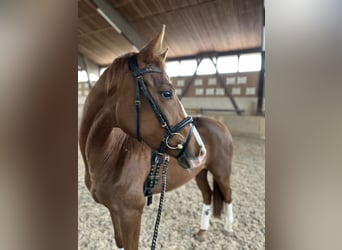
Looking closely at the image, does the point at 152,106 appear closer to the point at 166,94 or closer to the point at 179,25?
the point at 166,94

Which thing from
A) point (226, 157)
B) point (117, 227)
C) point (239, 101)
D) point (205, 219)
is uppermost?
point (239, 101)

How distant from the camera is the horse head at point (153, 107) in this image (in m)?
0.49

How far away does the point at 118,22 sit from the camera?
1.83 ft

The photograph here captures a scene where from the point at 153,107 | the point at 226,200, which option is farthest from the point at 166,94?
the point at 226,200

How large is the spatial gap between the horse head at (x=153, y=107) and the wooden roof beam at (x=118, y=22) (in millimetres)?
103

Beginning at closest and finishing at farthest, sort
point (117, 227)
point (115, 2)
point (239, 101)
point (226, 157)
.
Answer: point (115, 2), point (117, 227), point (226, 157), point (239, 101)

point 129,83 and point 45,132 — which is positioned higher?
point 129,83

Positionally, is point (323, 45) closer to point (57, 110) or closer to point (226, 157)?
point (57, 110)

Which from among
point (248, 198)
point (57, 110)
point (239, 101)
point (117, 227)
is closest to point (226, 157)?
point (248, 198)

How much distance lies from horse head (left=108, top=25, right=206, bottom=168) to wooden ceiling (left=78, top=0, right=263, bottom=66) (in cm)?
9

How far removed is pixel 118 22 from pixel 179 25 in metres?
0.18

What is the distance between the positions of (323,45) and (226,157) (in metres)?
0.95

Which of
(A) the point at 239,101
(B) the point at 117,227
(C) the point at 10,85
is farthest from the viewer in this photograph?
(A) the point at 239,101

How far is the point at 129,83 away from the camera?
0.50 metres
